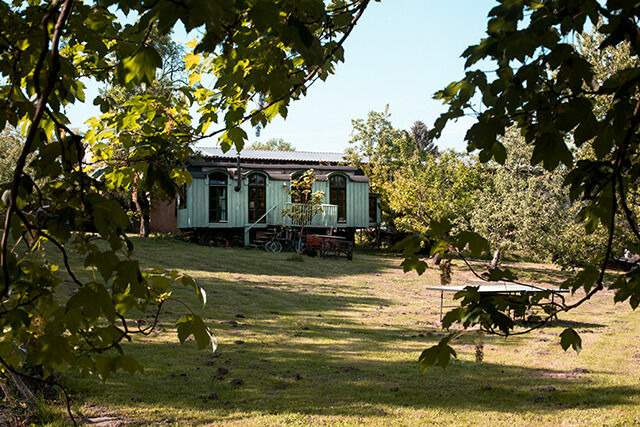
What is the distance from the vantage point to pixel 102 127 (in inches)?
130

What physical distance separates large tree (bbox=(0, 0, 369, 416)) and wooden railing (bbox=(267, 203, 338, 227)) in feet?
71.2

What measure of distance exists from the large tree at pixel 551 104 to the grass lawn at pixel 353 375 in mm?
2912

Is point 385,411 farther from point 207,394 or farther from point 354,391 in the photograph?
point 207,394

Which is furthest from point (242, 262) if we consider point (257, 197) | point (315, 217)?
point (315, 217)

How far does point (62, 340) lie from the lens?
184 cm

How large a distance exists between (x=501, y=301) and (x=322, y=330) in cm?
679

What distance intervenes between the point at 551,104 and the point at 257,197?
23.7 metres

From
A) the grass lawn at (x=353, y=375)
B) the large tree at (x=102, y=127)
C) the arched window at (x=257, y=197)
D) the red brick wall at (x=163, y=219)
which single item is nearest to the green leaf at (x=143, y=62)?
the large tree at (x=102, y=127)

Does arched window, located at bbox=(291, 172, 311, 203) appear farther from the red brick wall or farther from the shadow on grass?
the red brick wall

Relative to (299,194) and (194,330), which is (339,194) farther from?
(194,330)

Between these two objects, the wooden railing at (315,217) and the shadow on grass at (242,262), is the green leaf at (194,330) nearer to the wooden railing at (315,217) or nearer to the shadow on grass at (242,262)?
the shadow on grass at (242,262)

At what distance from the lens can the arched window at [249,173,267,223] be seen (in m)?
25.8

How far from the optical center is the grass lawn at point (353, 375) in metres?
5.18

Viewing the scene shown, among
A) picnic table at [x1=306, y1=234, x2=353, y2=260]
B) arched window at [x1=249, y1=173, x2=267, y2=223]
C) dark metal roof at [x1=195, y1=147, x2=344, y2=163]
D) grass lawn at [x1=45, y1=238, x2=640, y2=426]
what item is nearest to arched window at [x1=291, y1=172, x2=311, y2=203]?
arched window at [x1=249, y1=173, x2=267, y2=223]
